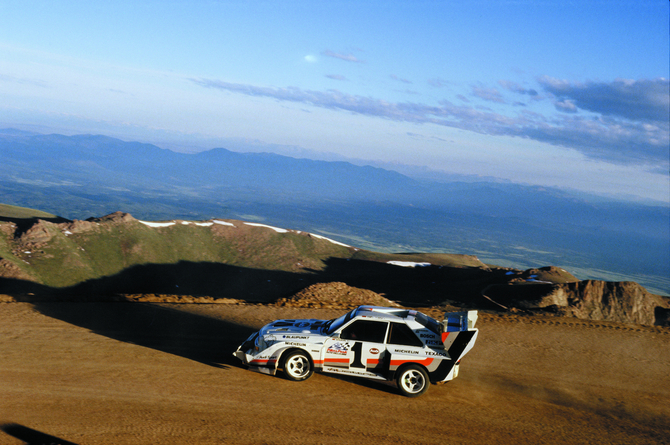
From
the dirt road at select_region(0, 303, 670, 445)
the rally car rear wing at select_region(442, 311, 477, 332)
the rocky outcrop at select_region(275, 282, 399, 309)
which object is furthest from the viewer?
the rocky outcrop at select_region(275, 282, 399, 309)

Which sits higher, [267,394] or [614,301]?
[614,301]

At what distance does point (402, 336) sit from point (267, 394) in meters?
3.60

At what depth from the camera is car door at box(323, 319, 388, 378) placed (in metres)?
11.0

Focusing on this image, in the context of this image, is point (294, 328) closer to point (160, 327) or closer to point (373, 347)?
point (373, 347)

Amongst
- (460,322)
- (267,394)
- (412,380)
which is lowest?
(267,394)

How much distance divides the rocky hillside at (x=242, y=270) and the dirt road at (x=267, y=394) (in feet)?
54.7

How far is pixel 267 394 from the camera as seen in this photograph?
10.6 m

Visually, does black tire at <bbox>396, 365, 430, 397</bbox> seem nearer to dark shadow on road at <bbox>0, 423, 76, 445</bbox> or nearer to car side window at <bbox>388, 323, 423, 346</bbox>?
car side window at <bbox>388, 323, 423, 346</bbox>

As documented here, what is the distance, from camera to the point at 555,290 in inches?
1243

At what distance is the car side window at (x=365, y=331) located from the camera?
11.1 meters

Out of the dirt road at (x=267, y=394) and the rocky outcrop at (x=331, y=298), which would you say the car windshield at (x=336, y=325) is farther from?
the rocky outcrop at (x=331, y=298)

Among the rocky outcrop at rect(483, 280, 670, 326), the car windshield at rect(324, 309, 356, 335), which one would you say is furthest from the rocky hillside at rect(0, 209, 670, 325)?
the car windshield at rect(324, 309, 356, 335)

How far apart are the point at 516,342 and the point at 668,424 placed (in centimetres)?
555

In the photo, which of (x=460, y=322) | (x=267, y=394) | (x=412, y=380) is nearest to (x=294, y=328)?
(x=267, y=394)
